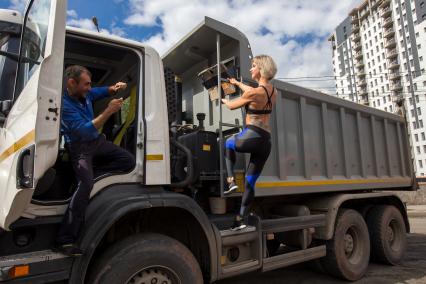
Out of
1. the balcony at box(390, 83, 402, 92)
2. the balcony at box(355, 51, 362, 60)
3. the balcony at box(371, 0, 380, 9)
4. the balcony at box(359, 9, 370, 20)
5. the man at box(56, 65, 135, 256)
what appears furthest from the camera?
the balcony at box(355, 51, 362, 60)

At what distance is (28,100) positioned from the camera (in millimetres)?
2410

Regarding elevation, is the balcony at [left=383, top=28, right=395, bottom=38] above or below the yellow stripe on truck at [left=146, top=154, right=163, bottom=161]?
above

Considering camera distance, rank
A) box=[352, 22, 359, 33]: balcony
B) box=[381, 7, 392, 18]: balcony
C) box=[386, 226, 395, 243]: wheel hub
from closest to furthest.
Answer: box=[386, 226, 395, 243]: wheel hub → box=[381, 7, 392, 18]: balcony → box=[352, 22, 359, 33]: balcony

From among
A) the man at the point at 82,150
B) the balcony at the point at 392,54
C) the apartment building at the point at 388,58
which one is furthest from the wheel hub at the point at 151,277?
the balcony at the point at 392,54

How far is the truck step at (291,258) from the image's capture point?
3.89 metres

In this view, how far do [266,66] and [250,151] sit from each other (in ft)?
3.01

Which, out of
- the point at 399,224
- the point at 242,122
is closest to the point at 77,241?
the point at 242,122

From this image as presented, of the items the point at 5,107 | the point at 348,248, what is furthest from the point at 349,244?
the point at 5,107

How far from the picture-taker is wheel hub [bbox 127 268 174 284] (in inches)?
109

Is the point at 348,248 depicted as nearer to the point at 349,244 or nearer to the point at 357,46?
the point at 349,244

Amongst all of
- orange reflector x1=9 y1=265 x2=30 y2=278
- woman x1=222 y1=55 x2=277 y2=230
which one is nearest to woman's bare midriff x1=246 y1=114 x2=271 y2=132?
woman x1=222 y1=55 x2=277 y2=230

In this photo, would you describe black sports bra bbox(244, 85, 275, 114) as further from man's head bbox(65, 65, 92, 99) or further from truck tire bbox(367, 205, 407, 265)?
truck tire bbox(367, 205, 407, 265)

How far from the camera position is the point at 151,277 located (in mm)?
2816

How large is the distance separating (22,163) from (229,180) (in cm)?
202
